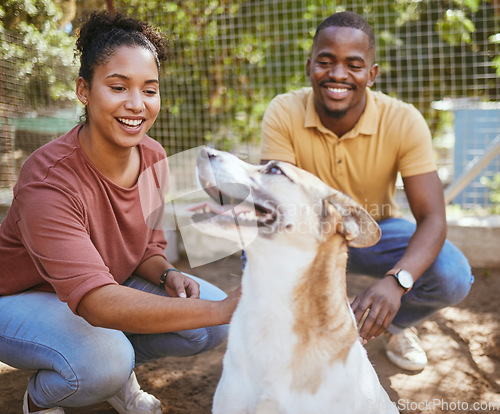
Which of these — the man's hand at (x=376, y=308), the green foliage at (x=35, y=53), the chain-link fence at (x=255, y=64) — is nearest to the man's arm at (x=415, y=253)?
the man's hand at (x=376, y=308)

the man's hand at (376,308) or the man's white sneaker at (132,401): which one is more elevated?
the man's hand at (376,308)

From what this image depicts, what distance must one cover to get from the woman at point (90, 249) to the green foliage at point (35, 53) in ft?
3.96

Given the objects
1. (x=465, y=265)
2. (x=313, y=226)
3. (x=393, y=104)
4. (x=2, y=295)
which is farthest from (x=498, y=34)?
(x=2, y=295)

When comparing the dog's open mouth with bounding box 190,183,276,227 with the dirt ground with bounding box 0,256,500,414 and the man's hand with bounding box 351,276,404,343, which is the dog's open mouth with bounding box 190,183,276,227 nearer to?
the man's hand with bounding box 351,276,404,343

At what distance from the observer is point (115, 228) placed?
2.21 metres

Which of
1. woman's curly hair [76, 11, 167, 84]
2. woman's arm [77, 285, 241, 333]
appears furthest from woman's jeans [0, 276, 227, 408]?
woman's curly hair [76, 11, 167, 84]

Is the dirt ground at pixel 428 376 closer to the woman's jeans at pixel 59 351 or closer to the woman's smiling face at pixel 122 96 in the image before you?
the woman's jeans at pixel 59 351

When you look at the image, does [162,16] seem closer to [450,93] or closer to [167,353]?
[450,93]

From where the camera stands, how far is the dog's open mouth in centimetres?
178

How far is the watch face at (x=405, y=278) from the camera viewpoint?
2.25 m

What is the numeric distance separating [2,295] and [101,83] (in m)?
1.01

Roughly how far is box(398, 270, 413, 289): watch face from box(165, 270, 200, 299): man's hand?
36.1 inches

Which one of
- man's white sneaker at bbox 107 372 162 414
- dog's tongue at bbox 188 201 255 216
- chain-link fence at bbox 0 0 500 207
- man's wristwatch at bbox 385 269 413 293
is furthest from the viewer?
chain-link fence at bbox 0 0 500 207

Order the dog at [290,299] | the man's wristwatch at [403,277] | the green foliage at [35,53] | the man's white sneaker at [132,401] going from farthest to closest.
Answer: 1. the green foliage at [35,53]
2. the man's white sneaker at [132,401]
3. the man's wristwatch at [403,277]
4. the dog at [290,299]
